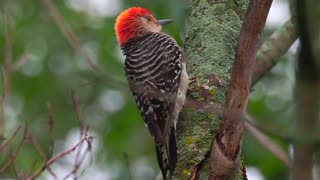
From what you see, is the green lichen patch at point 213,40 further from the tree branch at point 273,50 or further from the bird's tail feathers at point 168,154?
the tree branch at point 273,50

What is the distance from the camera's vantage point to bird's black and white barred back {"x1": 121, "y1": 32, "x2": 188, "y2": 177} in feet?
13.6

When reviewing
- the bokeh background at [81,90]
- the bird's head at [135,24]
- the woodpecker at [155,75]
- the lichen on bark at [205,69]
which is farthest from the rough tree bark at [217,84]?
the bokeh background at [81,90]

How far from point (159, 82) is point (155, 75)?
0.08 m

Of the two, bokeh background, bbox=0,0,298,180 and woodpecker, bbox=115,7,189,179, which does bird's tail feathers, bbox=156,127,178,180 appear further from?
bokeh background, bbox=0,0,298,180

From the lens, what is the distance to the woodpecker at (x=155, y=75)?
13.5 feet

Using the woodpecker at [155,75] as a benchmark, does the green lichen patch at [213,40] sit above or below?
above

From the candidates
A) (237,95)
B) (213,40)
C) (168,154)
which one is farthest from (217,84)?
(237,95)

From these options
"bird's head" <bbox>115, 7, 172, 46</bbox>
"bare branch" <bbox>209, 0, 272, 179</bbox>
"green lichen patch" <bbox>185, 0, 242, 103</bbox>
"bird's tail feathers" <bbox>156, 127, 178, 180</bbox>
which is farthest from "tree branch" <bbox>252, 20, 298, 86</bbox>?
"bare branch" <bbox>209, 0, 272, 179</bbox>

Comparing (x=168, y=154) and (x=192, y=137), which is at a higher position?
(x=192, y=137)

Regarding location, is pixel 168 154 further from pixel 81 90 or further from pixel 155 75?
pixel 81 90

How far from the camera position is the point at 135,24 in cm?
577

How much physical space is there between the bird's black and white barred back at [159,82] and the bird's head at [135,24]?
0.79ft

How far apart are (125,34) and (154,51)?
73cm

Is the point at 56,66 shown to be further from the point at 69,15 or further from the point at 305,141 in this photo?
the point at 305,141
